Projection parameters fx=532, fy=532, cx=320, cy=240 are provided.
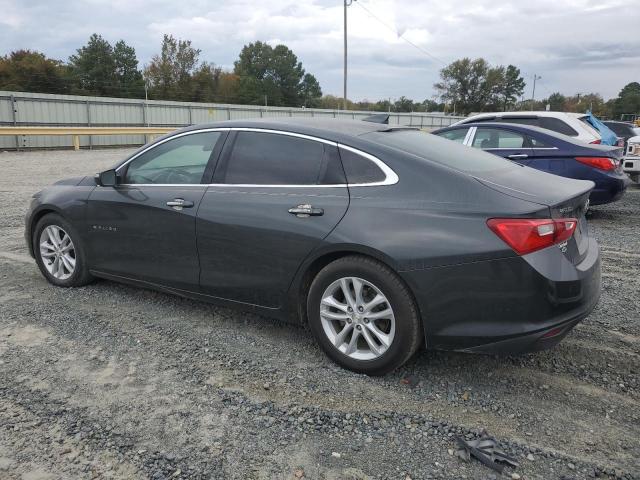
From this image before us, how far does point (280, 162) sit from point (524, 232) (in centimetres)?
168

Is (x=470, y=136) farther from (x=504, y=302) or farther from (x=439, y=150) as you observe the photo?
(x=504, y=302)

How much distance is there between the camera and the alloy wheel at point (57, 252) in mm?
4836

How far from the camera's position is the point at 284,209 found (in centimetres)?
349

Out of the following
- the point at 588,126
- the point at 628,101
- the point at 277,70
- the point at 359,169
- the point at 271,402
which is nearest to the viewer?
the point at 271,402

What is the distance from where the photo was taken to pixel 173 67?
241ft

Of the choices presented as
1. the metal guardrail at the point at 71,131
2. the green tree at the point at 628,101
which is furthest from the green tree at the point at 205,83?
the green tree at the point at 628,101

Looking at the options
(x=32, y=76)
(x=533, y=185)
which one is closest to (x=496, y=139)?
(x=533, y=185)

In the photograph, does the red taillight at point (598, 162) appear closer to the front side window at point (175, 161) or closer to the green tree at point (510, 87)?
the front side window at point (175, 161)

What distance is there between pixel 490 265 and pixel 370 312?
0.77 m

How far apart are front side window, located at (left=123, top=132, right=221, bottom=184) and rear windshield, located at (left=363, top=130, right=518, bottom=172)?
4.35ft

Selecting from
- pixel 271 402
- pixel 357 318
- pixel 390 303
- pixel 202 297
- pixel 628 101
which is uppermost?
pixel 628 101

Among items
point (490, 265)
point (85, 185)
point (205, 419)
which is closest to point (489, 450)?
point (490, 265)

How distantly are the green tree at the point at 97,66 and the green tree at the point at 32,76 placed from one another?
26.4ft

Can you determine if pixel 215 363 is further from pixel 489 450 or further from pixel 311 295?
pixel 489 450
